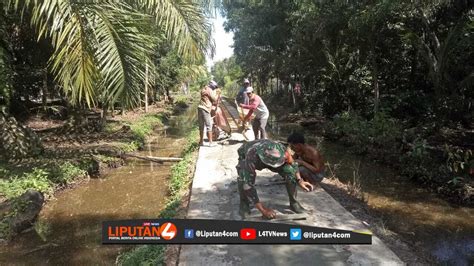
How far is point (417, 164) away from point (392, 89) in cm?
703

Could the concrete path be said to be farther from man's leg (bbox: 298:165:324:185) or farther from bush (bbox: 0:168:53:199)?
bush (bbox: 0:168:53:199)

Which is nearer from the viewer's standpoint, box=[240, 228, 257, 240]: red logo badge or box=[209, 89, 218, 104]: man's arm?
box=[240, 228, 257, 240]: red logo badge

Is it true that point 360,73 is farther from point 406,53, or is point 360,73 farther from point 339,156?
point 339,156

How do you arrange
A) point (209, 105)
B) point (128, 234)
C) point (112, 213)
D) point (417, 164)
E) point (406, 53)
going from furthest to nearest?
point (406, 53) → point (209, 105) → point (417, 164) → point (112, 213) → point (128, 234)

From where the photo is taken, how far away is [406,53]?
14.5 meters

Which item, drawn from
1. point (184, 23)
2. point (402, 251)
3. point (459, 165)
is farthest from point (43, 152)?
point (459, 165)

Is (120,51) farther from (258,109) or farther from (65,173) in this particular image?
(65,173)

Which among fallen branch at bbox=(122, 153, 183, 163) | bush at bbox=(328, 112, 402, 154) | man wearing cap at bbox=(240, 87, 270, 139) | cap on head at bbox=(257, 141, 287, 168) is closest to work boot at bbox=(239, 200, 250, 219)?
cap on head at bbox=(257, 141, 287, 168)

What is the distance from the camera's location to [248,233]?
3711mm

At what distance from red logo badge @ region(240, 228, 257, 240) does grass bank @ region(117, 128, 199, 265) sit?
120 cm

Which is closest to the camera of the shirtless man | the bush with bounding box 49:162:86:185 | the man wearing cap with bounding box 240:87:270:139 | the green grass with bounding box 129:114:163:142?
the shirtless man

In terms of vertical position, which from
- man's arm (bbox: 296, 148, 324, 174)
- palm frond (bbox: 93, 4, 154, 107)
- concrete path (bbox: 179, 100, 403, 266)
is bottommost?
concrete path (bbox: 179, 100, 403, 266)

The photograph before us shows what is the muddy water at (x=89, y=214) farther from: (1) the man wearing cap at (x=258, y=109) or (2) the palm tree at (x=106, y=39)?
(1) the man wearing cap at (x=258, y=109)

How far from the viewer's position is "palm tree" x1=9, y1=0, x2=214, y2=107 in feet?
17.9
